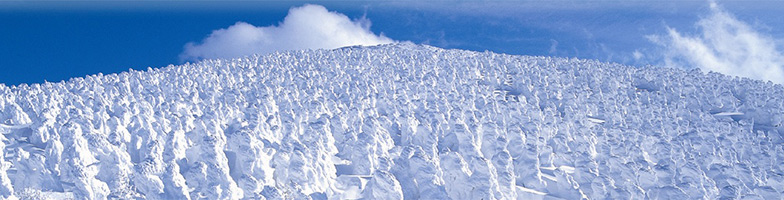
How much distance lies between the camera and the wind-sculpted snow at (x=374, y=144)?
24.7m

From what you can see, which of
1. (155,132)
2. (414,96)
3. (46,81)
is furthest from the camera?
(46,81)

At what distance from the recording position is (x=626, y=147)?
126 feet

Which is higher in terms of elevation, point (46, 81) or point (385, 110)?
point (46, 81)

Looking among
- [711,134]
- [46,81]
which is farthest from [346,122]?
[46,81]

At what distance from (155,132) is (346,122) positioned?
44.9 ft

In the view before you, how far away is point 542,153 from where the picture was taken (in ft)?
116

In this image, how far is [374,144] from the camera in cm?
3119

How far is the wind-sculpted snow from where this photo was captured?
24.7 m

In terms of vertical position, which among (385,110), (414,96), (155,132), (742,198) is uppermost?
(414,96)

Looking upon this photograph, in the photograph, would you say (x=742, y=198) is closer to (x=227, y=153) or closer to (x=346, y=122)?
(x=346, y=122)

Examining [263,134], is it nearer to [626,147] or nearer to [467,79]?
[626,147]

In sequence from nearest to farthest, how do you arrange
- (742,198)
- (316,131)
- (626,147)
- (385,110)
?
(742,198) < (316,131) < (626,147) < (385,110)

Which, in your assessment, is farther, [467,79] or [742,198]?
[467,79]

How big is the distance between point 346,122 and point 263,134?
24.8ft
